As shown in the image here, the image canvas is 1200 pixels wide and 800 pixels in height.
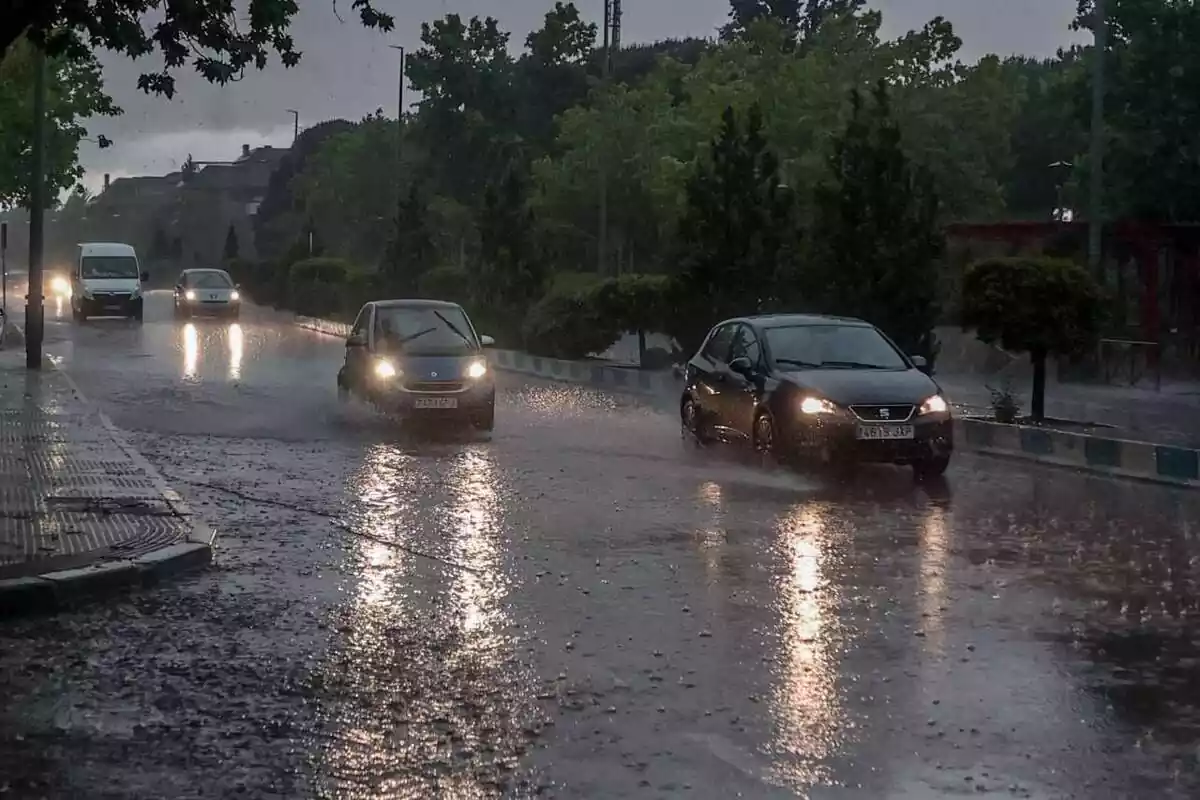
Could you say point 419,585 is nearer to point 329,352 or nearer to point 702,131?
point 329,352

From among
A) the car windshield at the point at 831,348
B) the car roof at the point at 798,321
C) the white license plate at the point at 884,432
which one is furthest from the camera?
the car roof at the point at 798,321

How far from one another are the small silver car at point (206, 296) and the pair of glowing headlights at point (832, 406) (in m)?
39.7

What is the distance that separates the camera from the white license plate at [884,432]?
14984mm

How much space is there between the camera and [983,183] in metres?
49.2

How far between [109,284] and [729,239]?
27095mm

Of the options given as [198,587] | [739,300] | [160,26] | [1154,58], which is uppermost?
[1154,58]

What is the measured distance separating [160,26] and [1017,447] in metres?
9.98

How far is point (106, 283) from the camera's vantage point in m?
49.2

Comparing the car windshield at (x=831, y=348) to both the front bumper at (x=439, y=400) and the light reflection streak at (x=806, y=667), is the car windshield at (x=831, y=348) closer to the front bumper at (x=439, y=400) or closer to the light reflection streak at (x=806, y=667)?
the front bumper at (x=439, y=400)

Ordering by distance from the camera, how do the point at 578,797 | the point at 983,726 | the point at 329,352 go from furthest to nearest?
the point at 329,352 < the point at 983,726 < the point at 578,797

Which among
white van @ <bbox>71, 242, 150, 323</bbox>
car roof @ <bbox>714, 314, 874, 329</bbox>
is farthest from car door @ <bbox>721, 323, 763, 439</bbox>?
white van @ <bbox>71, 242, 150, 323</bbox>

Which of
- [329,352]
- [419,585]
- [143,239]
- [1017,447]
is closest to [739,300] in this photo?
[1017,447]

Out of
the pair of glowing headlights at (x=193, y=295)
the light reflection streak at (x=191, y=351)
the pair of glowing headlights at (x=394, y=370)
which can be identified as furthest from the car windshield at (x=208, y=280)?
the pair of glowing headlights at (x=394, y=370)

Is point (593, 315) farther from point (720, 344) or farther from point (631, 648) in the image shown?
point (631, 648)
